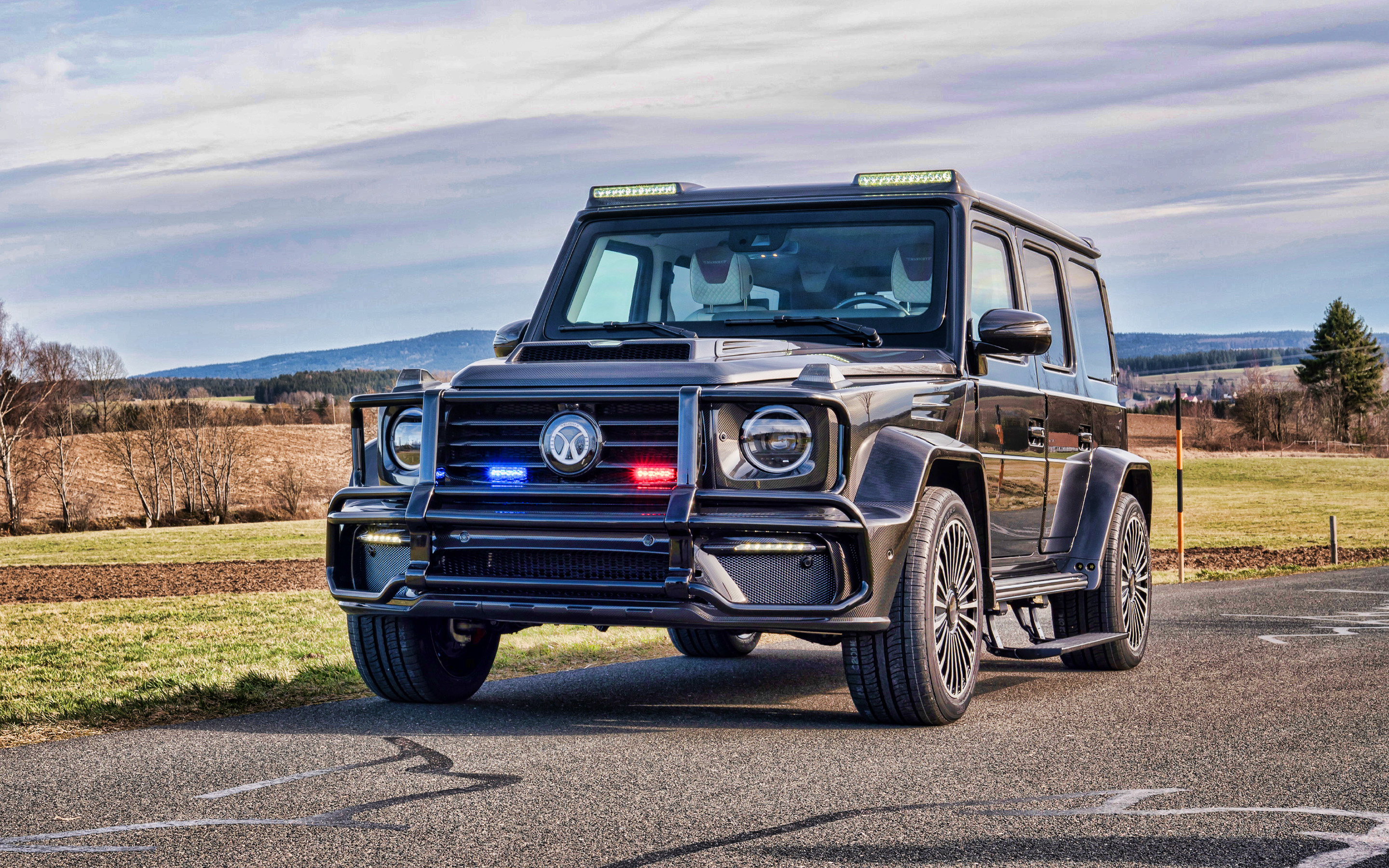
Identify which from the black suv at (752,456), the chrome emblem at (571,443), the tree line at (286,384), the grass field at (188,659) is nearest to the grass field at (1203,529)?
the grass field at (188,659)

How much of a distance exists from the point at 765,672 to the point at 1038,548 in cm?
182

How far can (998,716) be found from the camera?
6.80 m

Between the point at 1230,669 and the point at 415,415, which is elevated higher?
Result: the point at 415,415

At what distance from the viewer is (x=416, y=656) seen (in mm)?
7035

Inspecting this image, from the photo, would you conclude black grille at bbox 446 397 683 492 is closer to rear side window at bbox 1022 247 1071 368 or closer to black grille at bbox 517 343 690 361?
black grille at bbox 517 343 690 361

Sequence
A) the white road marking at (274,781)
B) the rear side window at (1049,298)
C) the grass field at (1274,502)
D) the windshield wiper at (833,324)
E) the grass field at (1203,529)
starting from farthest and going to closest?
the grass field at (1274,502) < the grass field at (1203,529) < the rear side window at (1049,298) < the windshield wiper at (833,324) < the white road marking at (274,781)

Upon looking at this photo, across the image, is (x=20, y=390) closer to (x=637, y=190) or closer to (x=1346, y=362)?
(x=637, y=190)

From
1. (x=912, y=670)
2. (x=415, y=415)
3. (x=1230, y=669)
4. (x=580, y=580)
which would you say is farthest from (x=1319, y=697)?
(x=415, y=415)

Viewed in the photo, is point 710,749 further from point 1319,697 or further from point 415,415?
point 1319,697

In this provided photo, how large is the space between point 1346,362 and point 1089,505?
12186 centimetres

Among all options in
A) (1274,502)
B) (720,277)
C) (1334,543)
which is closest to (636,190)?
(720,277)

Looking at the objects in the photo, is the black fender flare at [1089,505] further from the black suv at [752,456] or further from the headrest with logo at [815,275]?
the headrest with logo at [815,275]

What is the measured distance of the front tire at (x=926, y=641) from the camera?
6082 millimetres

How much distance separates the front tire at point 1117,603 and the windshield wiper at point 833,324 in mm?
2372
